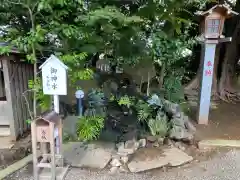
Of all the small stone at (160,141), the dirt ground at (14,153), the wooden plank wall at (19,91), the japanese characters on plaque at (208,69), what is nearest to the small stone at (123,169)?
the small stone at (160,141)

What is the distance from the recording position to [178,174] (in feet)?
11.7

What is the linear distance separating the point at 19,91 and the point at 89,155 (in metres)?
2.11

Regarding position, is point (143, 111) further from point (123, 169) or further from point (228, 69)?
point (228, 69)

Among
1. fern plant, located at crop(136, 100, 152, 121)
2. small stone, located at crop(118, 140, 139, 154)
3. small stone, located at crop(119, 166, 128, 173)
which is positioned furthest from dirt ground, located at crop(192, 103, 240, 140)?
small stone, located at crop(119, 166, 128, 173)

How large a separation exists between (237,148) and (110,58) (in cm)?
390

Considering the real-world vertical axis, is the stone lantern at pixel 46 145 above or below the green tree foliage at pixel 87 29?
below

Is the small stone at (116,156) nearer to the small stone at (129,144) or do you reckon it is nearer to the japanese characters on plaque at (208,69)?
the small stone at (129,144)

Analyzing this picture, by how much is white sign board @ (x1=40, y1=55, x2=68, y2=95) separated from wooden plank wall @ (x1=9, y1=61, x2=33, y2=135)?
160 cm

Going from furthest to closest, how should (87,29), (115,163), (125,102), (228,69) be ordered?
(228,69), (125,102), (87,29), (115,163)

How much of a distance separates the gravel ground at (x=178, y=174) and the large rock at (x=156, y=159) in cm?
10

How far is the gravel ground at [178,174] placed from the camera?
11.3 feet

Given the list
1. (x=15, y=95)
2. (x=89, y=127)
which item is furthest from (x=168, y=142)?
(x=15, y=95)

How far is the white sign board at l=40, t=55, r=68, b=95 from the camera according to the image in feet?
10.3

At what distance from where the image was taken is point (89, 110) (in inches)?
183
